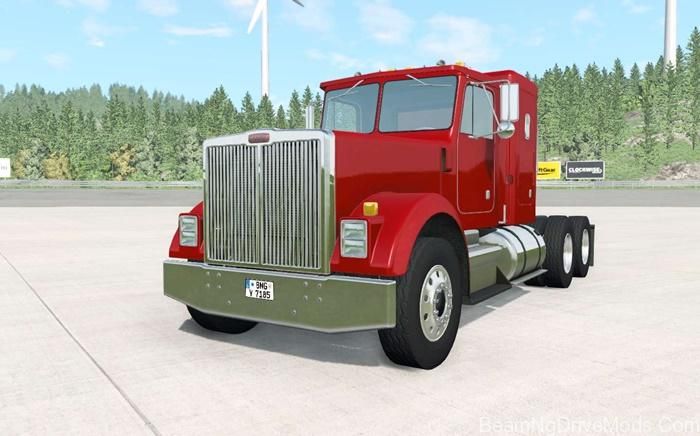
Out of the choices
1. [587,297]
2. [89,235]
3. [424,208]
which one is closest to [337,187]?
[424,208]

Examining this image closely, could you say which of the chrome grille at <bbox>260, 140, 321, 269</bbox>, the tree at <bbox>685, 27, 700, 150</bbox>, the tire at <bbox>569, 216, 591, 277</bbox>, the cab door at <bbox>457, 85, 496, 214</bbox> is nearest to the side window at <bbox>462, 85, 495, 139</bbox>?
the cab door at <bbox>457, 85, 496, 214</bbox>

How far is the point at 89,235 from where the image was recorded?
15.6 m

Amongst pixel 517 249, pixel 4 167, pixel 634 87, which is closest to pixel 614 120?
pixel 634 87

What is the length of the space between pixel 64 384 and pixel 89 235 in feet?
39.8

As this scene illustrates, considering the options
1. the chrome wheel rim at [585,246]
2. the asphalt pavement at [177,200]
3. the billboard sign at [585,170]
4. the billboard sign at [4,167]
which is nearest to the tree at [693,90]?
→ the billboard sign at [585,170]

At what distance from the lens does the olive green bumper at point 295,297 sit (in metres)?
4.32

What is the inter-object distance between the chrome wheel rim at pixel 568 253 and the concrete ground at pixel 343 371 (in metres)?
0.56

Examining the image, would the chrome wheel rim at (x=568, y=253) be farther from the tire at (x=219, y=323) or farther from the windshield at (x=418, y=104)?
the tire at (x=219, y=323)

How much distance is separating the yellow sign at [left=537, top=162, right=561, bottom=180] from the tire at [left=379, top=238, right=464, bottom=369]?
2721 inches

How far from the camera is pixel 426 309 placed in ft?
15.6

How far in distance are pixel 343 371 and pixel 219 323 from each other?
1.61 meters

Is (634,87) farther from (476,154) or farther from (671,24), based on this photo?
(476,154)

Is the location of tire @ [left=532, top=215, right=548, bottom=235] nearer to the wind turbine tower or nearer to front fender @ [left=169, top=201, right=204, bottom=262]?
front fender @ [left=169, top=201, right=204, bottom=262]

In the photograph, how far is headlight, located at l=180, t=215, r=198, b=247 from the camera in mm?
5461
